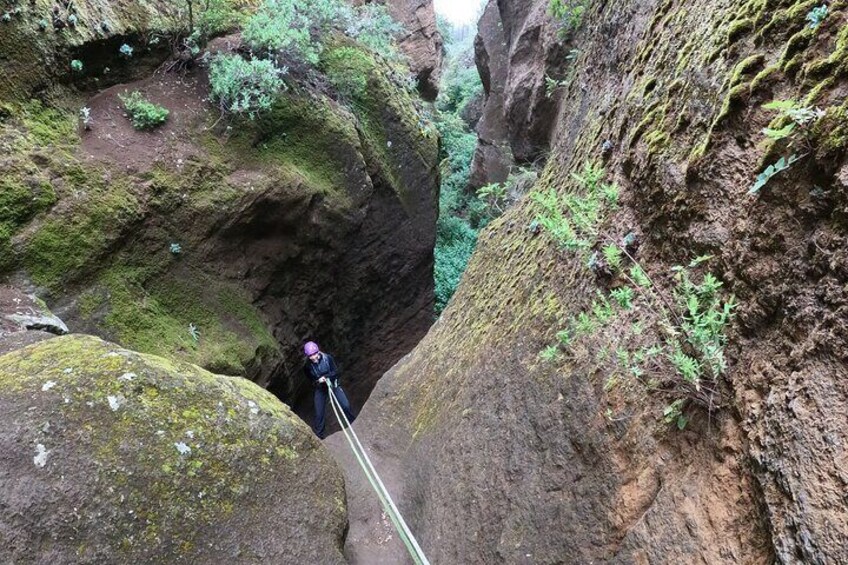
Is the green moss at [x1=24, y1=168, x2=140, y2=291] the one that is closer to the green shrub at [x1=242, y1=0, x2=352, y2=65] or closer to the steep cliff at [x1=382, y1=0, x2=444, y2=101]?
the green shrub at [x1=242, y1=0, x2=352, y2=65]

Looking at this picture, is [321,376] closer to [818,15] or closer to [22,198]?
[22,198]

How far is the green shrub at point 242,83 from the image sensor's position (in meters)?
7.08

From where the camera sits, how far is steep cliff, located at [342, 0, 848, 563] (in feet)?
6.59

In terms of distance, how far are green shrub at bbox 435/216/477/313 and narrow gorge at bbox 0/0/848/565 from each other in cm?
580

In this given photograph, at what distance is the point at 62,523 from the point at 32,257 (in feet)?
12.1

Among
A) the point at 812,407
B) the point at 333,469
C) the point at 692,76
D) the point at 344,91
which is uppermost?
the point at 344,91

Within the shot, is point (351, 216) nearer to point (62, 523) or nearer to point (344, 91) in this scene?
point (344, 91)

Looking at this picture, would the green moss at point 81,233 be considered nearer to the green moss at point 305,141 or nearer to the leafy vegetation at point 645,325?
the green moss at point 305,141

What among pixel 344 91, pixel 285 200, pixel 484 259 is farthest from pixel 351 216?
pixel 484 259

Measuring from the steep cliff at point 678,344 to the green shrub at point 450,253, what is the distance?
899cm

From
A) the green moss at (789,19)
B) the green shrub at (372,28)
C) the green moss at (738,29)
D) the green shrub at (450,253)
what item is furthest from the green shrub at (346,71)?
the green moss at (789,19)

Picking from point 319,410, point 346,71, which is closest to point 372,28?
point 346,71

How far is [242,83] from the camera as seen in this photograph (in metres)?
7.24

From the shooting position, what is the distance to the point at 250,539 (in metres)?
3.16
